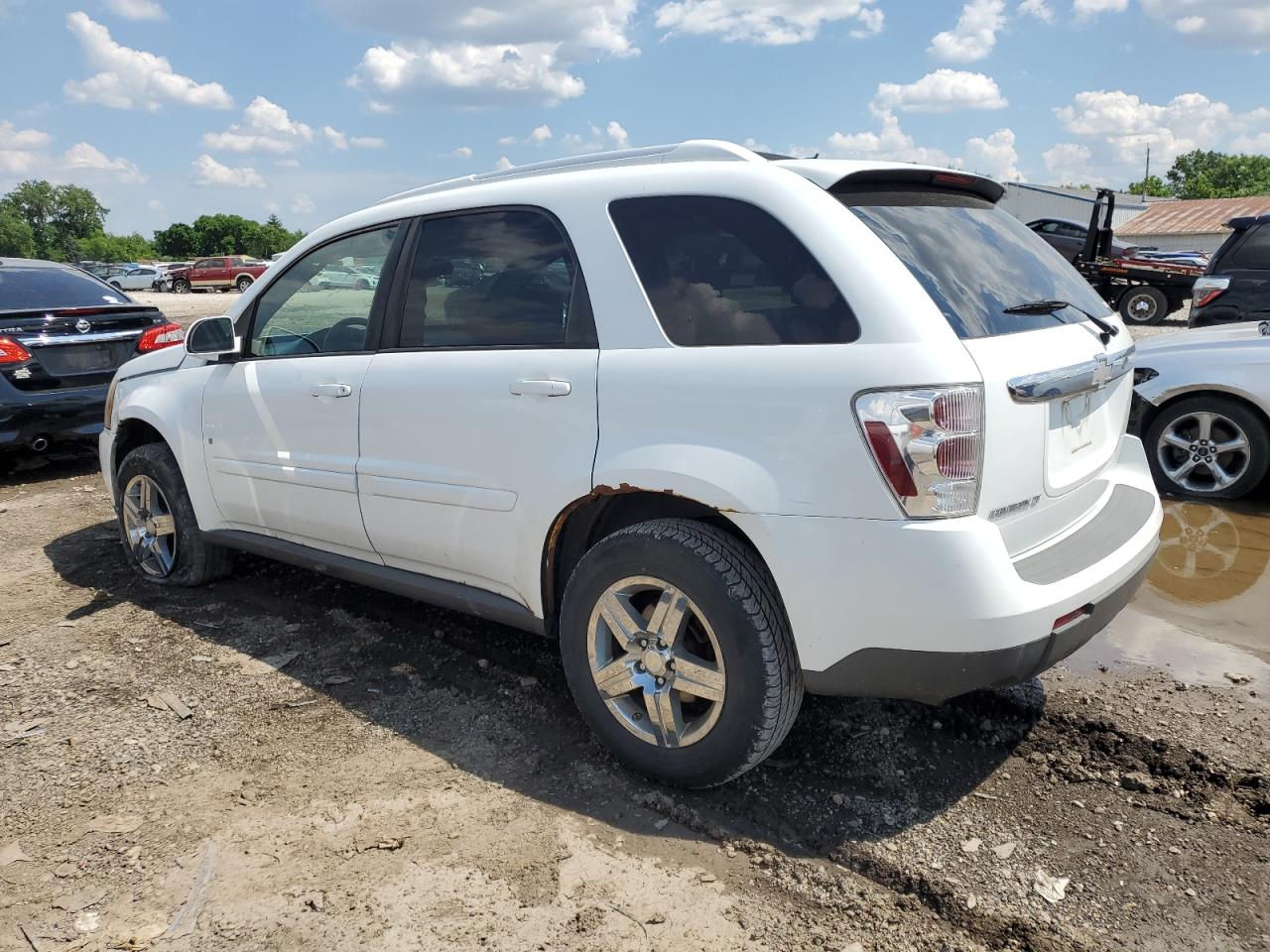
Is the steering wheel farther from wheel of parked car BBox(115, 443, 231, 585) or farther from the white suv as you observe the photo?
wheel of parked car BBox(115, 443, 231, 585)

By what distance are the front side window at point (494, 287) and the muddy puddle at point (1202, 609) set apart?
98.4 inches

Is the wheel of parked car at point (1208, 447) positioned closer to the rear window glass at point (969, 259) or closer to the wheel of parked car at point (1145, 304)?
the rear window glass at point (969, 259)

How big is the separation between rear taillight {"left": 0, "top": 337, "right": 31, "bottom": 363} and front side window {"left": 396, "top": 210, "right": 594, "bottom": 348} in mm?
5095

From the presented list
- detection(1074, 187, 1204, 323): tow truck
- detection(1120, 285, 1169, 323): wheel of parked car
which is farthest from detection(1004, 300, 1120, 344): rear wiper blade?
detection(1120, 285, 1169, 323): wheel of parked car

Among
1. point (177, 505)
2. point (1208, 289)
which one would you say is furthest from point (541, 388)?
point (1208, 289)

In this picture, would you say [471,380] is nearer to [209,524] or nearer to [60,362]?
[209,524]

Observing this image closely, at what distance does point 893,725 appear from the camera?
3.29 meters

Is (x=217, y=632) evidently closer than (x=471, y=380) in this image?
No

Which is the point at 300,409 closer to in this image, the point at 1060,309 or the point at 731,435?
the point at 731,435

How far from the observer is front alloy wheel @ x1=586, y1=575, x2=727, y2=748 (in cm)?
276

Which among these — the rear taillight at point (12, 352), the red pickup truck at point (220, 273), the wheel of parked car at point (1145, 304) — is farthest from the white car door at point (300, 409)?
the red pickup truck at point (220, 273)

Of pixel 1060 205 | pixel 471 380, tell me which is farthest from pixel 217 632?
pixel 1060 205

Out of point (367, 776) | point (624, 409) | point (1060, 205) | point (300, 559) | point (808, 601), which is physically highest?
point (1060, 205)

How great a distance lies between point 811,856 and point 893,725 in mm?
817
